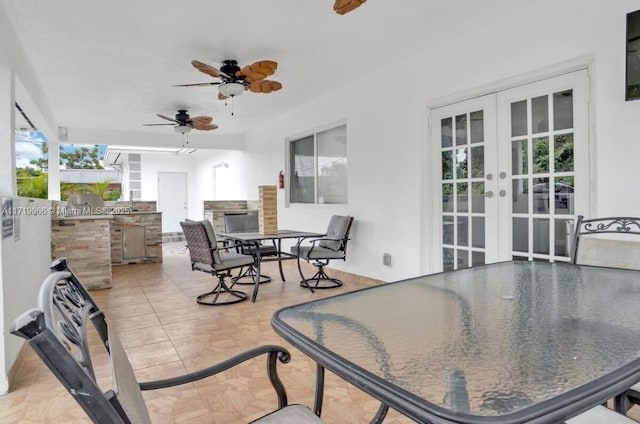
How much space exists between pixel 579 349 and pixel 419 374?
0.40 metres

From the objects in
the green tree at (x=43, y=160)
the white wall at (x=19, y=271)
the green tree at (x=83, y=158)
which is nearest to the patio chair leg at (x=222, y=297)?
the white wall at (x=19, y=271)

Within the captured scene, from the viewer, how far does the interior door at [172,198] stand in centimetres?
1163

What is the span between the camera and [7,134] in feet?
9.50

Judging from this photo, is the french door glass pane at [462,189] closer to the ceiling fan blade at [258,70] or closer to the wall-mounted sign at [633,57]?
the wall-mounted sign at [633,57]

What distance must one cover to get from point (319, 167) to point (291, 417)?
5003 millimetres

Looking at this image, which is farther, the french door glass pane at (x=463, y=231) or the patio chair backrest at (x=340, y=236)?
the patio chair backrest at (x=340, y=236)

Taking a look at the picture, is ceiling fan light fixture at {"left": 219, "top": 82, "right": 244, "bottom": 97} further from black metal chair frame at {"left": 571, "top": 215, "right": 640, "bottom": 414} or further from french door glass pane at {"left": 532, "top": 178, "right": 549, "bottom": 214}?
black metal chair frame at {"left": 571, "top": 215, "right": 640, "bottom": 414}

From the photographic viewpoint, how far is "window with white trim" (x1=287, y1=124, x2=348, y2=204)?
17.8ft

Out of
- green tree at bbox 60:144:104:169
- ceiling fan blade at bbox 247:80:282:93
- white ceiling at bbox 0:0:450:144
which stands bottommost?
ceiling fan blade at bbox 247:80:282:93

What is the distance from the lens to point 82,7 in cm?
295

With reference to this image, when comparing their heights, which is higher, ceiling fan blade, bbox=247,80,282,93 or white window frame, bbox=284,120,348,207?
ceiling fan blade, bbox=247,80,282,93

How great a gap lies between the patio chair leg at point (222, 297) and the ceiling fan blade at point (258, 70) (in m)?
2.10

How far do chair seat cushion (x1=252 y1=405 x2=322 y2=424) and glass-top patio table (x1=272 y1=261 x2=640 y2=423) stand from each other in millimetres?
187
